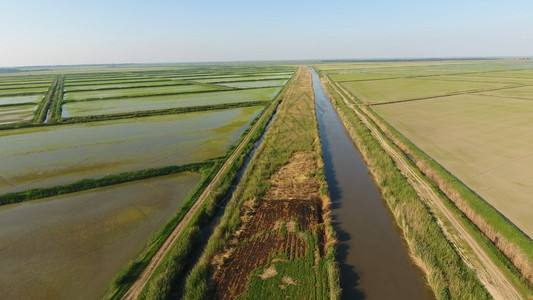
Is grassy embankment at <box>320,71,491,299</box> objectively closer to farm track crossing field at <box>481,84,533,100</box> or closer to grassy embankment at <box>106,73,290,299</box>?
grassy embankment at <box>106,73,290,299</box>

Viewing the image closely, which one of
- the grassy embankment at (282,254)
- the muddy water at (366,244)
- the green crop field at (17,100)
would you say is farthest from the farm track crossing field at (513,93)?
the green crop field at (17,100)

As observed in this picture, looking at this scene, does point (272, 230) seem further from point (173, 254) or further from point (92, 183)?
point (92, 183)

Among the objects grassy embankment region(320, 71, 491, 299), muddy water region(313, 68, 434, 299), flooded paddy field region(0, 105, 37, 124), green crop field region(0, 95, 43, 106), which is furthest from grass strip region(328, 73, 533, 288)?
green crop field region(0, 95, 43, 106)

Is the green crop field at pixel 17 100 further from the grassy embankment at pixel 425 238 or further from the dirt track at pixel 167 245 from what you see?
the grassy embankment at pixel 425 238

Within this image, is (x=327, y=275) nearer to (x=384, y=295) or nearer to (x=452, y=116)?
(x=384, y=295)

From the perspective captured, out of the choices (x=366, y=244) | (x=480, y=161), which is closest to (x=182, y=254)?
(x=366, y=244)

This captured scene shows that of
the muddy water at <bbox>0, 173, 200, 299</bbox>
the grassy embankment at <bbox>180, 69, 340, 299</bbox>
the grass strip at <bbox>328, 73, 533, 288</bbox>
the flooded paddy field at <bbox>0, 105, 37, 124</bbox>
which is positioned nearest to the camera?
the grassy embankment at <bbox>180, 69, 340, 299</bbox>
